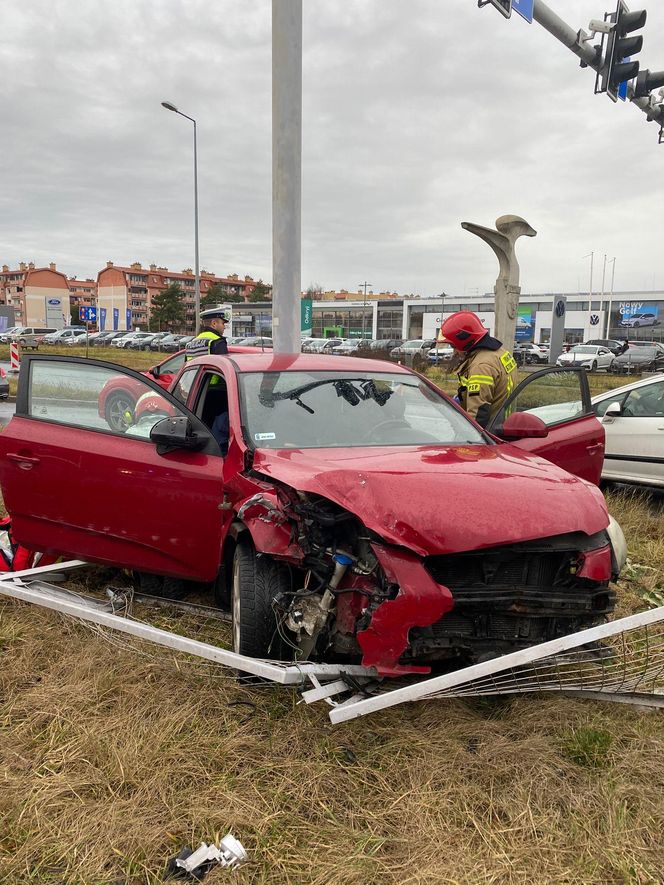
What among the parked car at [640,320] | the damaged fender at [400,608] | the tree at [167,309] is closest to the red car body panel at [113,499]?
the damaged fender at [400,608]

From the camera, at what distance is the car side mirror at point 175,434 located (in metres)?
3.55

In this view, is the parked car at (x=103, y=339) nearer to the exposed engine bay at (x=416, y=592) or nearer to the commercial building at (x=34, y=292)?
the commercial building at (x=34, y=292)

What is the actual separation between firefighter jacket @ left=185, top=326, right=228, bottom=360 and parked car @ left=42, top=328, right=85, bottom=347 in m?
51.0

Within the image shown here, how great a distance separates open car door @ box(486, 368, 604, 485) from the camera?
15.0ft

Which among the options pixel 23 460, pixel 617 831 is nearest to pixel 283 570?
pixel 617 831

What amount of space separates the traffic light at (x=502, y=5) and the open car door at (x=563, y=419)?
187 inches

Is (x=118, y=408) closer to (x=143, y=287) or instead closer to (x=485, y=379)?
(x=485, y=379)

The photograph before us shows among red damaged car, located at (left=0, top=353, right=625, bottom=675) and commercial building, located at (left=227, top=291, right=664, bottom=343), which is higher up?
commercial building, located at (left=227, top=291, right=664, bottom=343)

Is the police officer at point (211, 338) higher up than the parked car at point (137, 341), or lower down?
higher up

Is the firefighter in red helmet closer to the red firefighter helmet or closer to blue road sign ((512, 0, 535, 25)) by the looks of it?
the red firefighter helmet

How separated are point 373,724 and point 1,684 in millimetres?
1780

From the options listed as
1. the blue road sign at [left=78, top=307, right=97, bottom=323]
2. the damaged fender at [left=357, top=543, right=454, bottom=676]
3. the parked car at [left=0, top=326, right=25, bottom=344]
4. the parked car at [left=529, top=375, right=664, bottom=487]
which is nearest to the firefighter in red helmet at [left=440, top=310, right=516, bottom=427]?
the parked car at [left=529, top=375, right=664, bottom=487]

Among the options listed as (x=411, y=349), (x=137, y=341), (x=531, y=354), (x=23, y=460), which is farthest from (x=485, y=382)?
(x=137, y=341)

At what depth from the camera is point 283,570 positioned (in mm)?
3053
